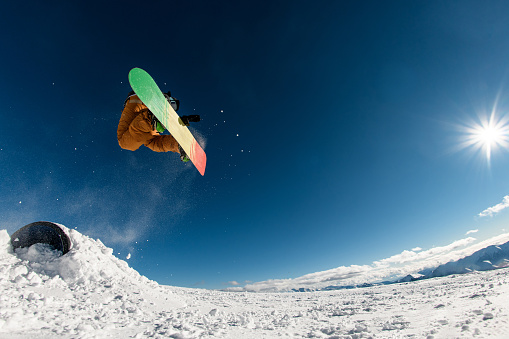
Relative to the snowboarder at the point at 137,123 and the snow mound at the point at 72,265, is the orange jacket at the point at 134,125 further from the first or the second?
the snow mound at the point at 72,265

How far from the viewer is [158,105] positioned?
7195 millimetres

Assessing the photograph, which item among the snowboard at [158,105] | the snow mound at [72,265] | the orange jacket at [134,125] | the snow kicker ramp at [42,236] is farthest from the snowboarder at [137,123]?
the snow mound at [72,265]

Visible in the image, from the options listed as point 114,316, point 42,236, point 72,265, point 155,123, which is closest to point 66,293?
point 72,265

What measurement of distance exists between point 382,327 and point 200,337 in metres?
4.43

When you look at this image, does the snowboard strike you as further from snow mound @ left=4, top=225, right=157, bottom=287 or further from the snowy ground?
the snowy ground

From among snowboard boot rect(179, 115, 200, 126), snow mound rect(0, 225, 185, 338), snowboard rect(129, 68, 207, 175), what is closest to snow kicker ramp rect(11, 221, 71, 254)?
snow mound rect(0, 225, 185, 338)

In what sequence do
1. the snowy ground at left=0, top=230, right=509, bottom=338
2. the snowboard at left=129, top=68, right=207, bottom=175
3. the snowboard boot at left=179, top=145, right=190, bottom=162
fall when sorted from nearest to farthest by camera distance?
the snowy ground at left=0, top=230, right=509, bottom=338
the snowboard at left=129, top=68, right=207, bottom=175
the snowboard boot at left=179, top=145, right=190, bottom=162

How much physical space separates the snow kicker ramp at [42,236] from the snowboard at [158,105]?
5.07 m

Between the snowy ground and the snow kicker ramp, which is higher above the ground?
the snow kicker ramp

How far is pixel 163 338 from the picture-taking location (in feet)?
14.0

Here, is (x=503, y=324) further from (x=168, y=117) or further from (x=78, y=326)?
(x=168, y=117)

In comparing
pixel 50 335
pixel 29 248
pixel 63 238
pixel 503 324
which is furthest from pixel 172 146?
pixel 503 324

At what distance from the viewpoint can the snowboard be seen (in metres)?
6.82

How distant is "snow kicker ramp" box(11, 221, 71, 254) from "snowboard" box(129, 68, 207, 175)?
5.07 meters
